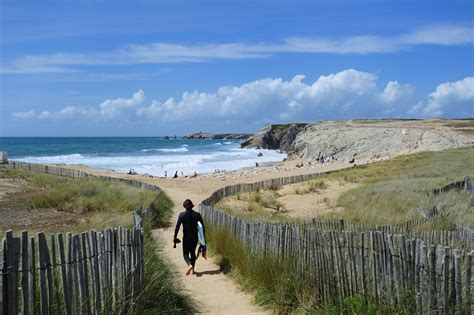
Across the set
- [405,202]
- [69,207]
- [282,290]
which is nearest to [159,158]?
[69,207]

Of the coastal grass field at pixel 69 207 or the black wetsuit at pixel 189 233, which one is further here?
the coastal grass field at pixel 69 207

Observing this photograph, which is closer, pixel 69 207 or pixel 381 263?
pixel 381 263

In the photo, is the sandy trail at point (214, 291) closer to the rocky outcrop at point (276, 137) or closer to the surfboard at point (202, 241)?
the surfboard at point (202, 241)

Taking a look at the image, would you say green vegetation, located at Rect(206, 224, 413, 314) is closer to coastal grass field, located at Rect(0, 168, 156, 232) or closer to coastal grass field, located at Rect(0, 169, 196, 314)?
coastal grass field, located at Rect(0, 169, 196, 314)

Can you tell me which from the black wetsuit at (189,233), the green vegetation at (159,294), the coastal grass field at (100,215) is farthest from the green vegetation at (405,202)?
the green vegetation at (159,294)

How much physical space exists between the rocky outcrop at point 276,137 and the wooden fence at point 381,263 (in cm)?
9688

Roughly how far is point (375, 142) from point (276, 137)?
1829 inches

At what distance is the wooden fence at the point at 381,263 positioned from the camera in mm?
5414

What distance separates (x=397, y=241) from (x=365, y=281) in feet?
2.94

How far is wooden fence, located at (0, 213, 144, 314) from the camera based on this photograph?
14.9 feet

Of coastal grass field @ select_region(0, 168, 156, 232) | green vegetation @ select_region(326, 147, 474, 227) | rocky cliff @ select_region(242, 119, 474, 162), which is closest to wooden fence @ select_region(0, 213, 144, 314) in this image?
coastal grass field @ select_region(0, 168, 156, 232)

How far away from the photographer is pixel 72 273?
5379mm

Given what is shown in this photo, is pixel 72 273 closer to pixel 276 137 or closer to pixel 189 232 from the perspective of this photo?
pixel 189 232

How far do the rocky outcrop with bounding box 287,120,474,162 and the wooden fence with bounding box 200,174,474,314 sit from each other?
5269cm
